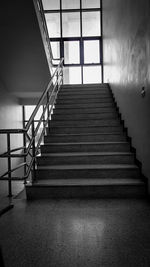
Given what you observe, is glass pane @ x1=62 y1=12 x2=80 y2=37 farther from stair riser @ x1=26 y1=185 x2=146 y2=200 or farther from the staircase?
stair riser @ x1=26 y1=185 x2=146 y2=200

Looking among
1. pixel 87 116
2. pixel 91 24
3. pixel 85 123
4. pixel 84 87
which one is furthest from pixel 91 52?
pixel 85 123

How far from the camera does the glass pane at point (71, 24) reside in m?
10.2

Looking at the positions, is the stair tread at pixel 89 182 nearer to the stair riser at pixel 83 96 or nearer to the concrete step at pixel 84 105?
the concrete step at pixel 84 105

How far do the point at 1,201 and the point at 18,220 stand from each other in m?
0.69

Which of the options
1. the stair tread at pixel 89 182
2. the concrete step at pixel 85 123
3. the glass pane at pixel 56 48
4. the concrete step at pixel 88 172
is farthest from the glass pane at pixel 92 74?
the stair tread at pixel 89 182

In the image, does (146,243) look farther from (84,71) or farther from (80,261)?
(84,71)

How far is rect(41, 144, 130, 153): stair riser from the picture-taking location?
408cm

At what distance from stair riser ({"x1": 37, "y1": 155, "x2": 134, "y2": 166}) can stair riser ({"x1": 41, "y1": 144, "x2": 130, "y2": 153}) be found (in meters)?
0.33

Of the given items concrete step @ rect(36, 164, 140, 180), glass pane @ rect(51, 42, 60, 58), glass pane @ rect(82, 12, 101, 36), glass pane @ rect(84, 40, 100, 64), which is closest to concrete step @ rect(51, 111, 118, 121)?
concrete step @ rect(36, 164, 140, 180)

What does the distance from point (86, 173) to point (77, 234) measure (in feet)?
4.63

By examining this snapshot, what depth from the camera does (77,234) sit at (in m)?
2.11

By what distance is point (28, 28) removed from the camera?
4.99 m

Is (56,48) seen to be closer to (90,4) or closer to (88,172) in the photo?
(90,4)

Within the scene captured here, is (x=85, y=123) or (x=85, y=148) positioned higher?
(x=85, y=123)
